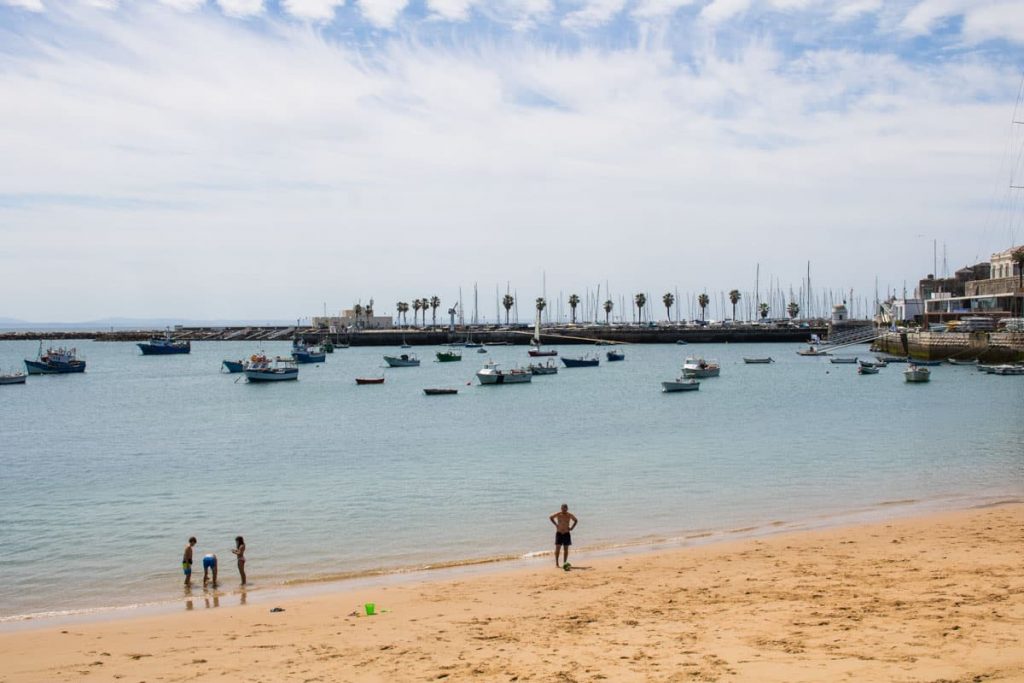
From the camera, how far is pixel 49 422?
66.1 metres

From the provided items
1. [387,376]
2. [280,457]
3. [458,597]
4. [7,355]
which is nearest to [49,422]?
[280,457]

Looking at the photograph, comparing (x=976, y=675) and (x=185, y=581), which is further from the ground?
(x=976, y=675)

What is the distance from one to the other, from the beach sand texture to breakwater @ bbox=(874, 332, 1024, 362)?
85.3m

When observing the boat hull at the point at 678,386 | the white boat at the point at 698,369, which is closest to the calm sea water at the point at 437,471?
the boat hull at the point at 678,386

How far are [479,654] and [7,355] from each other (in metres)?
206

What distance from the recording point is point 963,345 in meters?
107

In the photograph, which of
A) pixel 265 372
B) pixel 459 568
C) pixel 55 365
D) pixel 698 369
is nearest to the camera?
pixel 459 568

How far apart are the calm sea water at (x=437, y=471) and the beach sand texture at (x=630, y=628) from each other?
4008 mm

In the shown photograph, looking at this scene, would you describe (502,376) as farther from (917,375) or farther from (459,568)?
(459,568)

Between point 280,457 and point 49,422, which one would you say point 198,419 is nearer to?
point 49,422

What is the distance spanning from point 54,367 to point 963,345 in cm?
11177

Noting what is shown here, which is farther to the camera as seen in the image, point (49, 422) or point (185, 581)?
point (49, 422)

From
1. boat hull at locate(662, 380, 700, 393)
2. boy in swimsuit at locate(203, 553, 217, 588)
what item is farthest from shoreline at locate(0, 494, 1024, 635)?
boat hull at locate(662, 380, 700, 393)

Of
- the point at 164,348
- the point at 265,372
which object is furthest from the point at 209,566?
the point at 164,348
